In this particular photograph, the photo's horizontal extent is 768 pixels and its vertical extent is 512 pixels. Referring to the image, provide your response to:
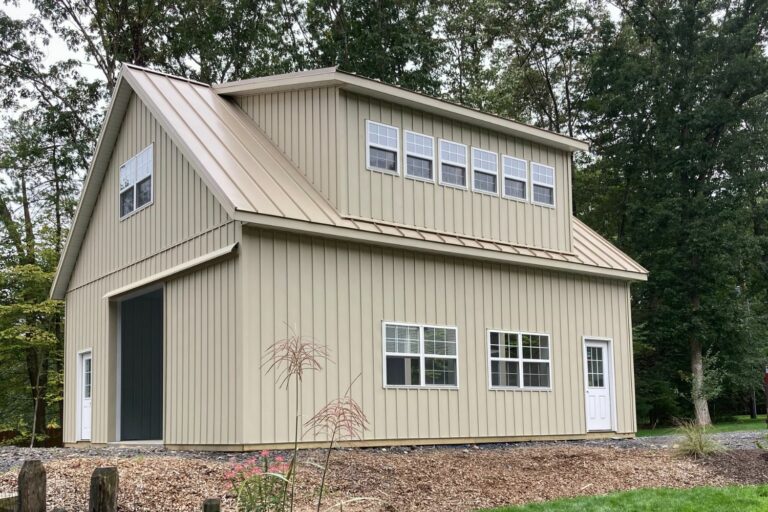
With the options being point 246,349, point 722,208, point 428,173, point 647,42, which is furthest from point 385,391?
point 647,42

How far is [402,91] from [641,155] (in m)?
19.1

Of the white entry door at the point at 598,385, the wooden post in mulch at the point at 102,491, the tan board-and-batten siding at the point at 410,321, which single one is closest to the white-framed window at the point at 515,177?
the tan board-and-batten siding at the point at 410,321

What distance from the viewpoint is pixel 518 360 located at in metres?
16.5

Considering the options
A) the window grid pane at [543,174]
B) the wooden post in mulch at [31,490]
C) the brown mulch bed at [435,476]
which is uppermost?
the window grid pane at [543,174]

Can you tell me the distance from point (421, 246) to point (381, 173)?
Result: 1500mm

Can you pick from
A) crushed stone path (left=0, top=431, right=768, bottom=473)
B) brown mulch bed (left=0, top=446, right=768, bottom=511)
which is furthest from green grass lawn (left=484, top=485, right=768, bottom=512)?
crushed stone path (left=0, top=431, right=768, bottom=473)

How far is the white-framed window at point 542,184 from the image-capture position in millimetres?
17914

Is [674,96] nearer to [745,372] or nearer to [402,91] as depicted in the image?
[745,372]

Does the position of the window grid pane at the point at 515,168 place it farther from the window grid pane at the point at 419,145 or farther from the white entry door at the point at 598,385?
the white entry door at the point at 598,385

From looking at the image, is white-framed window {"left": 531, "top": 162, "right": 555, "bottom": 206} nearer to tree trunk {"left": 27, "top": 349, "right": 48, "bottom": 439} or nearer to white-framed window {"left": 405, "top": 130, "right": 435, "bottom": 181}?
white-framed window {"left": 405, "top": 130, "right": 435, "bottom": 181}

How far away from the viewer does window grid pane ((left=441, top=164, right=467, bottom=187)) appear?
16.2 m

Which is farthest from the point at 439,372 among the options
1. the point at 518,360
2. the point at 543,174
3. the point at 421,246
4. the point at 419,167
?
the point at 543,174

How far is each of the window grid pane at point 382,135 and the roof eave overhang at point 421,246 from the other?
6.18ft

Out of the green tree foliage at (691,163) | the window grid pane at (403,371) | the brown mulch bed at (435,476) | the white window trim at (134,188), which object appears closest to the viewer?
the brown mulch bed at (435,476)
